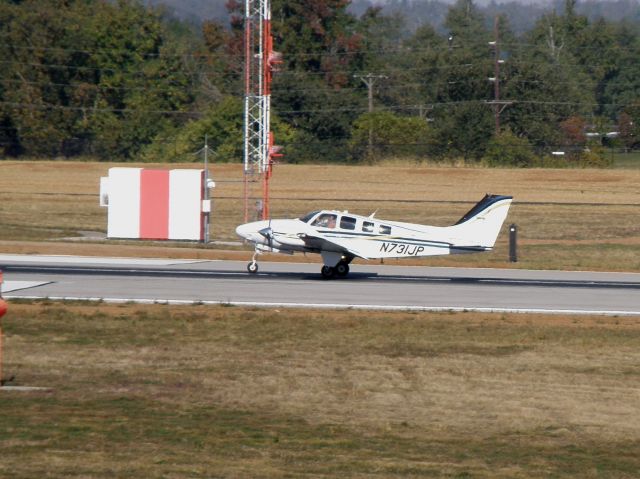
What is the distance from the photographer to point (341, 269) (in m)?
29.5

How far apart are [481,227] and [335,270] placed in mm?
3950

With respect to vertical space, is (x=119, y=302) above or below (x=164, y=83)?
below

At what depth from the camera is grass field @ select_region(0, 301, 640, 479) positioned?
11.9 meters

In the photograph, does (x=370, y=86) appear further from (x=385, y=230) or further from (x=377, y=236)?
(x=377, y=236)

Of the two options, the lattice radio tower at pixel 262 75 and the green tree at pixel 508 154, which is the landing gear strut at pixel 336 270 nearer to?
the lattice radio tower at pixel 262 75

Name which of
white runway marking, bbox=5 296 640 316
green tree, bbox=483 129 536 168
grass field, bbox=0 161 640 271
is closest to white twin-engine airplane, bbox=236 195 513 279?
white runway marking, bbox=5 296 640 316

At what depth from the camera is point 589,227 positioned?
47688 millimetres

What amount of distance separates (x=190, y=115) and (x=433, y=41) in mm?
48244

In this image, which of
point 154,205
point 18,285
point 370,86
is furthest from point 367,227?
point 370,86

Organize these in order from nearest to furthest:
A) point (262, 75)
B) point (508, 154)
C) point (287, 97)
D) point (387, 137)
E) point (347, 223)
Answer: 1. point (347, 223)
2. point (262, 75)
3. point (508, 154)
4. point (387, 137)
5. point (287, 97)

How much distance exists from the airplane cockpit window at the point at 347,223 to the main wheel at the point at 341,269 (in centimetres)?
125

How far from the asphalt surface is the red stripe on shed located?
733 cm

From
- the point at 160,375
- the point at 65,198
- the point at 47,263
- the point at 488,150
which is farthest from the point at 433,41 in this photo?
the point at 160,375

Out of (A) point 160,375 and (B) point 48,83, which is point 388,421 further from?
(B) point 48,83
